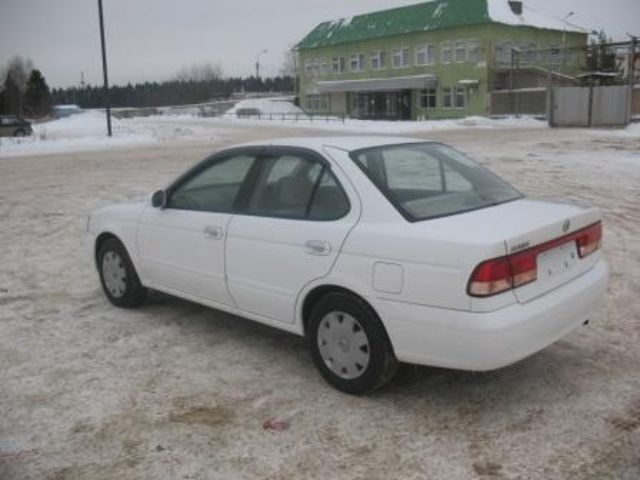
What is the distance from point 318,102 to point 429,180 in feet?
239

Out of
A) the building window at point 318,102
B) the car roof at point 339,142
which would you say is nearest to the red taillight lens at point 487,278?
the car roof at point 339,142

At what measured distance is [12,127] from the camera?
4244 centimetres

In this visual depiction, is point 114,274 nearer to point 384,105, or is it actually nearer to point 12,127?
point 12,127

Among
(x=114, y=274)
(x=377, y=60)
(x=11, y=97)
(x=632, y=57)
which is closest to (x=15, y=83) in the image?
(x=11, y=97)

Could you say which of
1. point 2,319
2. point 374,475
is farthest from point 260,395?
point 2,319

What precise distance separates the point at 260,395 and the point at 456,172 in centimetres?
203

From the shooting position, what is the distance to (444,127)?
148 feet

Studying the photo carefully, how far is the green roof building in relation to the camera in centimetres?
5750

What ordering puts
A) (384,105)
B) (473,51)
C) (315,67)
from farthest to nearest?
1. (315,67)
2. (384,105)
3. (473,51)

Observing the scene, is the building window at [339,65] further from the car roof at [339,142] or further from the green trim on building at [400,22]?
the car roof at [339,142]

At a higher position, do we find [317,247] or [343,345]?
[317,247]

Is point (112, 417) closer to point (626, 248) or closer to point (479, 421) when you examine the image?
point (479, 421)

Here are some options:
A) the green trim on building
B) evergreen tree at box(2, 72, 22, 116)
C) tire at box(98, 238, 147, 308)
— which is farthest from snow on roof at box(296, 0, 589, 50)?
tire at box(98, 238, 147, 308)

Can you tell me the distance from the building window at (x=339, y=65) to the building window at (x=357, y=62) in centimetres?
105
